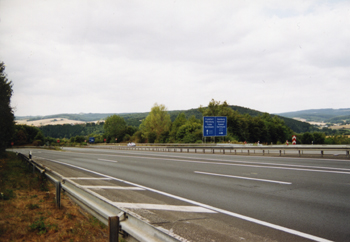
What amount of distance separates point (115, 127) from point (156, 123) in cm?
3950

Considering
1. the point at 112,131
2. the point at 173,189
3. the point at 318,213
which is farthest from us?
the point at 112,131

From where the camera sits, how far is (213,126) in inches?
1236

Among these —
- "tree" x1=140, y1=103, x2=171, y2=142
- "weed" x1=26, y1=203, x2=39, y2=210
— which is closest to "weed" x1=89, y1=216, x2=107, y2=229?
"weed" x1=26, y1=203, x2=39, y2=210

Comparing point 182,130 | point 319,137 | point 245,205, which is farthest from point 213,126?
point 319,137

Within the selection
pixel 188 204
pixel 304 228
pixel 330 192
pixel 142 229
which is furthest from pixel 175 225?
pixel 330 192

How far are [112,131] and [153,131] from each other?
40310mm

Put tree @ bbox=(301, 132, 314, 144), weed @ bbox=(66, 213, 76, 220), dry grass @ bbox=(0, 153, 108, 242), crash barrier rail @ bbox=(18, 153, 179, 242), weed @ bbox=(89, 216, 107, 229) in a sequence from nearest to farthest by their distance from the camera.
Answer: crash barrier rail @ bbox=(18, 153, 179, 242), dry grass @ bbox=(0, 153, 108, 242), weed @ bbox=(89, 216, 107, 229), weed @ bbox=(66, 213, 76, 220), tree @ bbox=(301, 132, 314, 144)

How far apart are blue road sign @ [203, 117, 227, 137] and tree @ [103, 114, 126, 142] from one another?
97.2 m

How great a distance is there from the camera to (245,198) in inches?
273

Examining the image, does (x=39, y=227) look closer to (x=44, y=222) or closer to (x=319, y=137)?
(x=44, y=222)

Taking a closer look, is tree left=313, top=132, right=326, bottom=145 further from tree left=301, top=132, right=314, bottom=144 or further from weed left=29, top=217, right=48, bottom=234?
weed left=29, top=217, right=48, bottom=234

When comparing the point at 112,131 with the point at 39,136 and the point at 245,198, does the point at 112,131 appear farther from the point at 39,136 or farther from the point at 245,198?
the point at 245,198

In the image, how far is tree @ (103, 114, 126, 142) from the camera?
123 meters

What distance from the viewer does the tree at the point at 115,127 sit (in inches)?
4838
